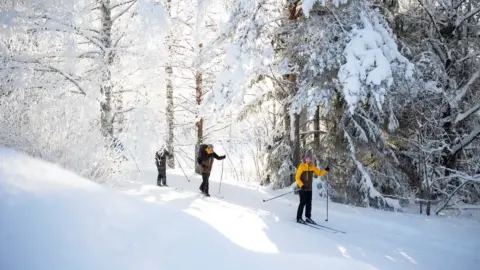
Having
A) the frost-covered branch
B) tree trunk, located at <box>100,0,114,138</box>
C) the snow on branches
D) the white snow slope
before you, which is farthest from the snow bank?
the frost-covered branch

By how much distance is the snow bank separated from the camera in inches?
116

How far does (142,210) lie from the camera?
4.28 metres

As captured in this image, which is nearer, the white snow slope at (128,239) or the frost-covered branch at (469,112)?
the white snow slope at (128,239)

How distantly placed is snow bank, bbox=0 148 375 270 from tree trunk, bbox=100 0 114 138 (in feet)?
17.2

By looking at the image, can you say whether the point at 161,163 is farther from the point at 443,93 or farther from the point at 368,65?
the point at 443,93

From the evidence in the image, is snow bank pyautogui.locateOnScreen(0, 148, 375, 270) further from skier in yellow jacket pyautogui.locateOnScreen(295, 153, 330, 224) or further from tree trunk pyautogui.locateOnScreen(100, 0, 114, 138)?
tree trunk pyautogui.locateOnScreen(100, 0, 114, 138)

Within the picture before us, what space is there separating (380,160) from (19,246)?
10.3m

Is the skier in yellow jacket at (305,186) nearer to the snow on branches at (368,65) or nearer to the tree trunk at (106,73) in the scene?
the snow on branches at (368,65)

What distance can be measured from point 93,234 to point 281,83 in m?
9.10

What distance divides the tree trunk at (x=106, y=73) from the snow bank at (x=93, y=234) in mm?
5253

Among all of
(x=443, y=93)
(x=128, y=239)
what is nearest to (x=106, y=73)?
(x=128, y=239)

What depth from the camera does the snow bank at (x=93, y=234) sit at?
9.65 ft

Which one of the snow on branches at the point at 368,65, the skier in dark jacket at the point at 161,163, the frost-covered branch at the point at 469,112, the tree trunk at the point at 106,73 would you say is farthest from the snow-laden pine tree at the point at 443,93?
the tree trunk at the point at 106,73

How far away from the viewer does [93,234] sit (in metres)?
3.24
